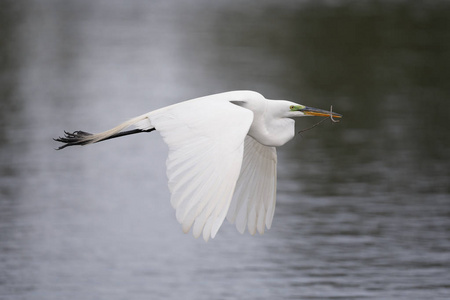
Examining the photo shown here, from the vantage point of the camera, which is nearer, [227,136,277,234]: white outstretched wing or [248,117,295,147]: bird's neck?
[248,117,295,147]: bird's neck

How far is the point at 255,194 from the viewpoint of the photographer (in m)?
6.43

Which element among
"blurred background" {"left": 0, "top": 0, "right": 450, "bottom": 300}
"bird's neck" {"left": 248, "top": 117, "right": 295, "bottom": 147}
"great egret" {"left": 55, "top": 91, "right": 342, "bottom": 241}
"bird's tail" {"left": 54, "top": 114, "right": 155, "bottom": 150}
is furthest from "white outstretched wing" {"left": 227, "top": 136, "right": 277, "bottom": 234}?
"blurred background" {"left": 0, "top": 0, "right": 450, "bottom": 300}

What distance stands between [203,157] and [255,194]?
1528 mm

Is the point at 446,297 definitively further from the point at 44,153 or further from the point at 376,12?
the point at 376,12

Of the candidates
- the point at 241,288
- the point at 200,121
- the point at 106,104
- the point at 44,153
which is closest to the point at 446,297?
the point at 241,288

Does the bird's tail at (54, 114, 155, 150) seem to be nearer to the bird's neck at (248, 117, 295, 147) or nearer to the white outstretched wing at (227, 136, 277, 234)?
the bird's neck at (248, 117, 295, 147)

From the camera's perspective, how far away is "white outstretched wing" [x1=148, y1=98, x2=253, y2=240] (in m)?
4.62

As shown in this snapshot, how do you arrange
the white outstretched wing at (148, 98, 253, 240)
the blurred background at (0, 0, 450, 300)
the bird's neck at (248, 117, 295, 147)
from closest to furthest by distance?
the white outstretched wing at (148, 98, 253, 240) → the bird's neck at (248, 117, 295, 147) → the blurred background at (0, 0, 450, 300)

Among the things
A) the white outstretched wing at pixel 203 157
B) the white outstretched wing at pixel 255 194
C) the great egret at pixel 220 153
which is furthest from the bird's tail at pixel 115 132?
the white outstretched wing at pixel 255 194

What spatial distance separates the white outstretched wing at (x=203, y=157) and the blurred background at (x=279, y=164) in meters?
5.68

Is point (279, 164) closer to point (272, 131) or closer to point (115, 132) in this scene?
point (115, 132)

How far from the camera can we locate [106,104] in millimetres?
19828

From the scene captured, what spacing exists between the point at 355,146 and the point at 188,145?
11.1 m

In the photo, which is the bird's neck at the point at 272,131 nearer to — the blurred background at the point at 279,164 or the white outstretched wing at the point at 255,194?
the white outstretched wing at the point at 255,194
